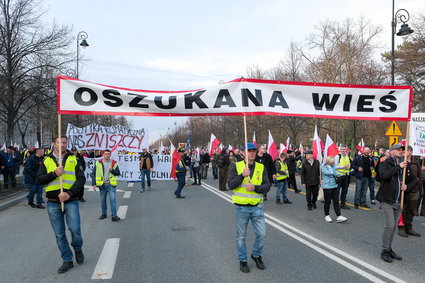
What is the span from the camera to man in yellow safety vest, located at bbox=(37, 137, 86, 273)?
17.3 feet

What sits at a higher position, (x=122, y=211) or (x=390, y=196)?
(x=390, y=196)

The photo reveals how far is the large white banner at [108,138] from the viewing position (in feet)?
51.4

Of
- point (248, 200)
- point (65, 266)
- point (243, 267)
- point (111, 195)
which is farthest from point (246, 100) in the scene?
point (111, 195)

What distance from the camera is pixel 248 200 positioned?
5184 millimetres

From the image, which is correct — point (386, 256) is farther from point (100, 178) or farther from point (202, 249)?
point (100, 178)

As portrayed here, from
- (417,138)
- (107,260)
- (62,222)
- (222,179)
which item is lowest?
(222,179)

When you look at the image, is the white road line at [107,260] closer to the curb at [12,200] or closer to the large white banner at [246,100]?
the large white banner at [246,100]

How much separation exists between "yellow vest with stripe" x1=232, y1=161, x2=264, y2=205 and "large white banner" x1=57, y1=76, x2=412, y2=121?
3.57ft

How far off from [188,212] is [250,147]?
5344 mm

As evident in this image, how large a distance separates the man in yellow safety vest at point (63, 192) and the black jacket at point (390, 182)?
4863 millimetres

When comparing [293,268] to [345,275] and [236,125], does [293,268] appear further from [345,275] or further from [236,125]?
[236,125]

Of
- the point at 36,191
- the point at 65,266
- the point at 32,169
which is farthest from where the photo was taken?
the point at 32,169

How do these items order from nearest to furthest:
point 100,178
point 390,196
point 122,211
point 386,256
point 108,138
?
point 386,256 < point 390,196 < point 100,178 < point 122,211 < point 108,138

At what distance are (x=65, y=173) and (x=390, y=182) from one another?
5.23 metres
